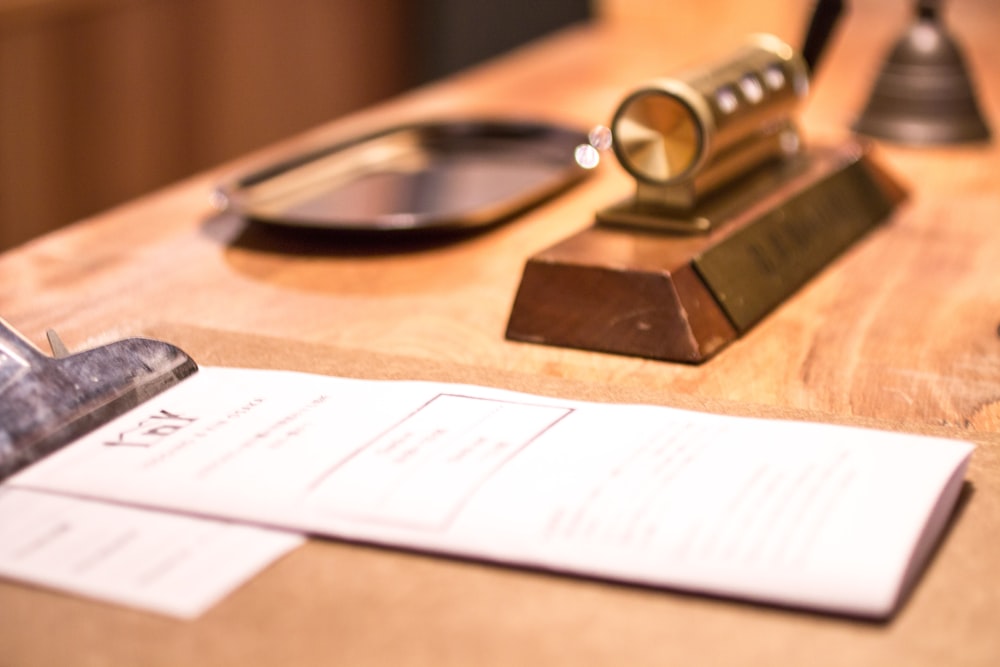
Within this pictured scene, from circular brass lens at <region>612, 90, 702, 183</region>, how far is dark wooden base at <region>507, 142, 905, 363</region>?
35 millimetres

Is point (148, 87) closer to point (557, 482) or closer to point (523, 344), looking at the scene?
point (523, 344)

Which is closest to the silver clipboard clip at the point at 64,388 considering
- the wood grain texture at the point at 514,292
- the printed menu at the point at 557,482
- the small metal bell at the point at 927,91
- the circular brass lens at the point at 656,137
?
the printed menu at the point at 557,482

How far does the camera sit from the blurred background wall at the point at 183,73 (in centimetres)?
231

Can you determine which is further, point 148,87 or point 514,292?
point 148,87

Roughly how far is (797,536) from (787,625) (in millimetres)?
49

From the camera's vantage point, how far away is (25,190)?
2.33m

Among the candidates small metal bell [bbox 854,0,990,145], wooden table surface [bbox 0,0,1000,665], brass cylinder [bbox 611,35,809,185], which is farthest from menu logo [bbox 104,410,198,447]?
small metal bell [bbox 854,0,990,145]

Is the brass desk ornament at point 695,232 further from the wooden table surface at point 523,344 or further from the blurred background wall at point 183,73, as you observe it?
the blurred background wall at point 183,73

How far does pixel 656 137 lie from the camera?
0.88 meters

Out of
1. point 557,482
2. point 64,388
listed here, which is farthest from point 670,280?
point 64,388

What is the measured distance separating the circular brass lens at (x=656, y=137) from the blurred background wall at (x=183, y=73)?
1671 mm

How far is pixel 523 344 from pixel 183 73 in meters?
2.03

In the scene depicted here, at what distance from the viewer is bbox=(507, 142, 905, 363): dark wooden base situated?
2.62 ft

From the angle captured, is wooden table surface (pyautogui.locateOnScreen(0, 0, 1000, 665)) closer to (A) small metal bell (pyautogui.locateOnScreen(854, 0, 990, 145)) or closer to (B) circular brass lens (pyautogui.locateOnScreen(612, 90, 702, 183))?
(A) small metal bell (pyautogui.locateOnScreen(854, 0, 990, 145))
